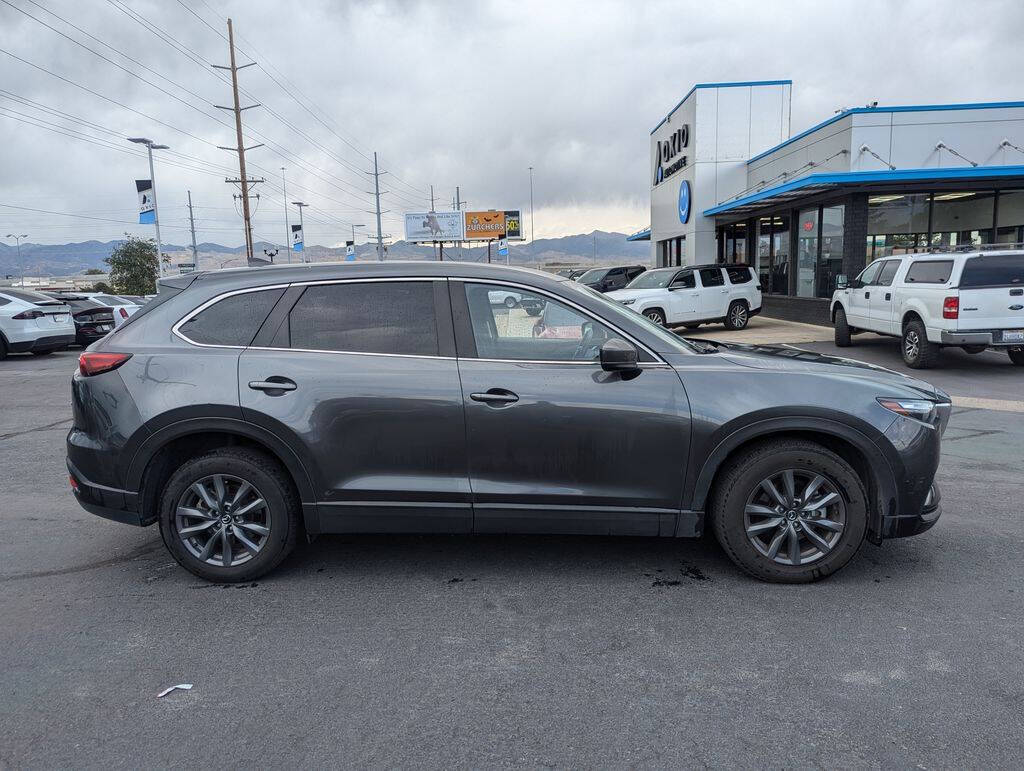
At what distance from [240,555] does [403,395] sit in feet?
4.34

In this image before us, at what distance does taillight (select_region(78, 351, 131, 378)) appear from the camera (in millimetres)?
4148

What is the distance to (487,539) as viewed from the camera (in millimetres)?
4824

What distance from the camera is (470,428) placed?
3.91m

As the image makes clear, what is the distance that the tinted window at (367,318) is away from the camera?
4086mm

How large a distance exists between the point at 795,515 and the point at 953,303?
8909 millimetres

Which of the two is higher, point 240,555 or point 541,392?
point 541,392

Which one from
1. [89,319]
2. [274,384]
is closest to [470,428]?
[274,384]

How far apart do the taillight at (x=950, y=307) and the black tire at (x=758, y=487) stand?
28.4 feet

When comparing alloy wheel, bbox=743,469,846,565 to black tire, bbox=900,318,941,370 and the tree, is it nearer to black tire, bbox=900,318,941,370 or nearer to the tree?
black tire, bbox=900,318,941,370

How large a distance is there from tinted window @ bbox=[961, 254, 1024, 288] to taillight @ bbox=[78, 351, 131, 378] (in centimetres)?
1118

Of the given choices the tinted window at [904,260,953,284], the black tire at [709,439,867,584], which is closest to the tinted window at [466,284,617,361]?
the black tire at [709,439,867,584]

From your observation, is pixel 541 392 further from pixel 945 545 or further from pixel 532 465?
pixel 945 545

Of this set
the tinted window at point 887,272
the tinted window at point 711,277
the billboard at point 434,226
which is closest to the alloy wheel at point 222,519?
the tinted window at point 887,272

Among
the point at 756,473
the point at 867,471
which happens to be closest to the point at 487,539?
the point at 756,473
